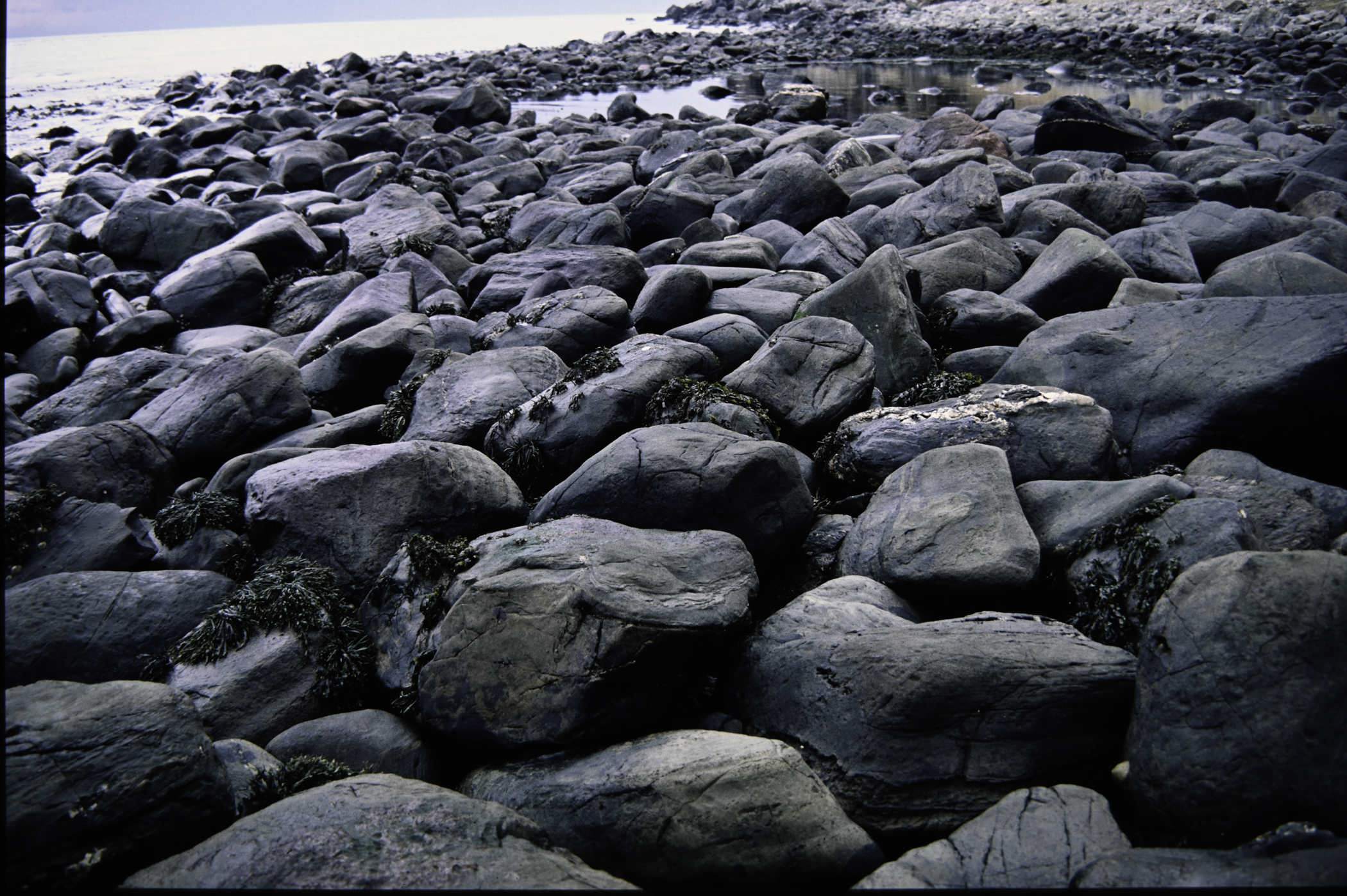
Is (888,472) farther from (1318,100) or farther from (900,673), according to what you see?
(1318,100)

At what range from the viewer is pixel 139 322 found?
39.5ft

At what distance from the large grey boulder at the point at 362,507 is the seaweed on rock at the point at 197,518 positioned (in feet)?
1.31

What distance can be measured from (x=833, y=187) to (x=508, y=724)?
1134 centimetres

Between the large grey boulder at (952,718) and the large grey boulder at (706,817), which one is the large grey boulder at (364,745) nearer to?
the large grey boulder at (706,817)

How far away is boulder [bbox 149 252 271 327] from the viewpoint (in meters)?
12.9

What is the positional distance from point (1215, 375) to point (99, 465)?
10017mm

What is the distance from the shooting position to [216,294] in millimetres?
12906

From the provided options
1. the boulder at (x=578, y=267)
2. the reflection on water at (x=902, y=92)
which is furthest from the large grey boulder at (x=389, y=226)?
the reflection on water at (x=902, y=92)

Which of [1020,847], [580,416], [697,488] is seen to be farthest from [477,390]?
[1020,847]

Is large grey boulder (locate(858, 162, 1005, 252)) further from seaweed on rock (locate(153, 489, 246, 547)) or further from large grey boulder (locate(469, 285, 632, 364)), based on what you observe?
seaweed on rock (locate(153, 489, 246, 547))

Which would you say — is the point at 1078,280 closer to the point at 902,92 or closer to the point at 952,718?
the point at 952,718

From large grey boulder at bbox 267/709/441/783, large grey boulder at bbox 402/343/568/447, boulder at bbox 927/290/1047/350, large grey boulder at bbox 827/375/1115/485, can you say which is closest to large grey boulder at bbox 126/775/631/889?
large grey boulder at bbox 267/709/441/783

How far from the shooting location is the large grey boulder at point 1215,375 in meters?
6.36

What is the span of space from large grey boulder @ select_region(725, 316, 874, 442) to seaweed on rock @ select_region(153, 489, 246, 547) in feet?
15.2
